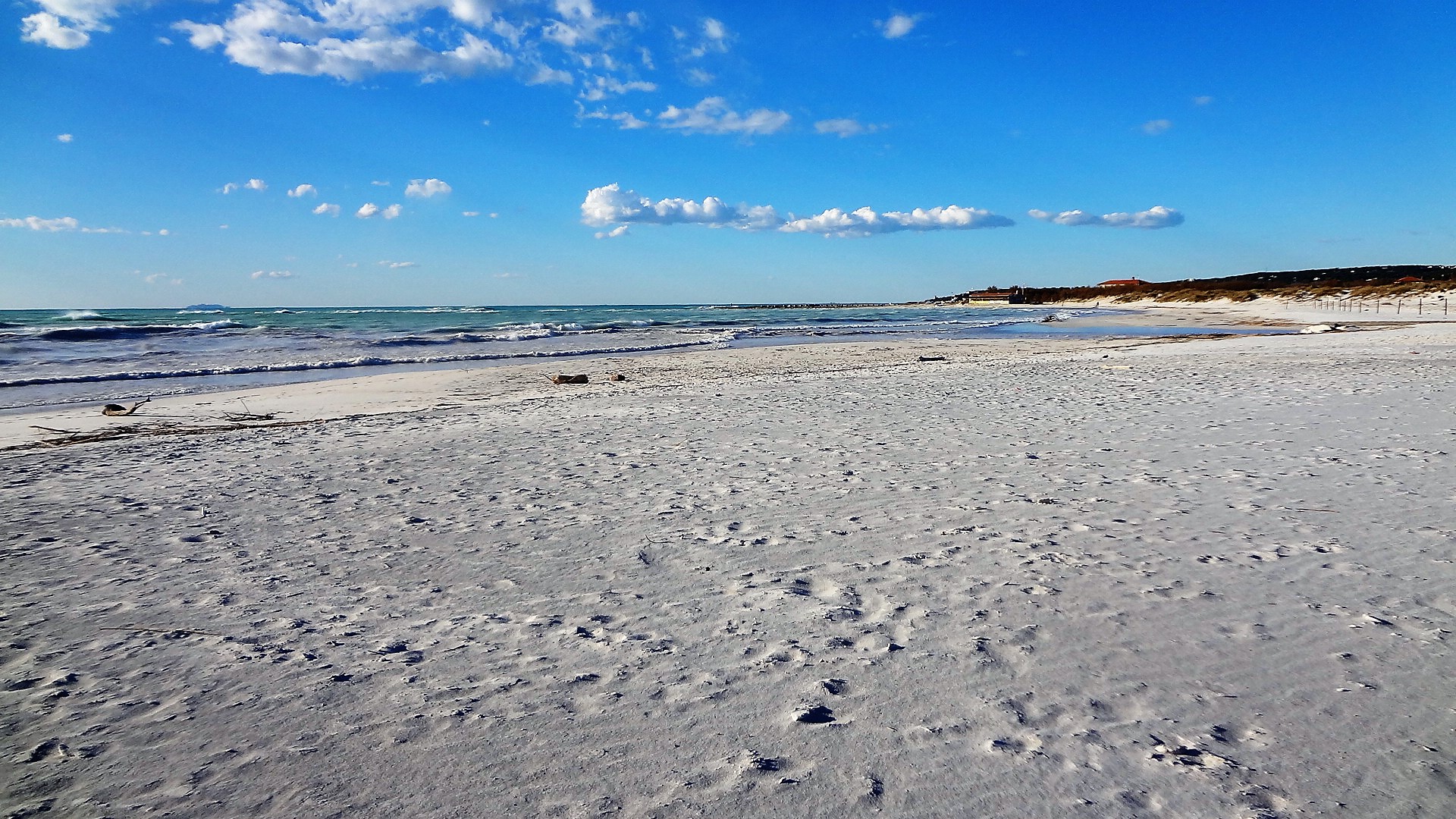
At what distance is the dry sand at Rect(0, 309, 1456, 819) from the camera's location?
104 inches

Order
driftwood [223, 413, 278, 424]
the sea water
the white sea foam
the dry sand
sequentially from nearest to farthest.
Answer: the dry sand, driftwood [223, 413, 278, 424], the sea water, the white sea foam

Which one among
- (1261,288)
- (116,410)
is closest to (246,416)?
(116,410)

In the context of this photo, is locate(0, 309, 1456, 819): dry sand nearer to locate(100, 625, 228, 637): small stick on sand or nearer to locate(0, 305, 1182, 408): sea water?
locate(100, 625, 228, 637): small stick on sand

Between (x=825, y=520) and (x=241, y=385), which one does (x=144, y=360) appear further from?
(x=825, y=520)

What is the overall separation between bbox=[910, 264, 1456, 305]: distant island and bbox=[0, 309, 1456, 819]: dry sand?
208 ft

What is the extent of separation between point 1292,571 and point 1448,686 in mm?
1239

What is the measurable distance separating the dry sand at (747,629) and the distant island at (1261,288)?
63.5 metres

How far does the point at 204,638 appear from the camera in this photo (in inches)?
151

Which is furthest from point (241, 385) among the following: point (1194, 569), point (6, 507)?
point (1194, 569)

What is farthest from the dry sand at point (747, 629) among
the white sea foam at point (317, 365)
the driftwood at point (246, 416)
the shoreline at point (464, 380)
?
the white sea foam at point (317, 365)

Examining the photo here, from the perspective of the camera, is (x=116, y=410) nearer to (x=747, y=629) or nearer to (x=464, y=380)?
(x=464, y=380)

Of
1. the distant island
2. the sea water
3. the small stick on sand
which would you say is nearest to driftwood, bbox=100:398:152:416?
the sea water

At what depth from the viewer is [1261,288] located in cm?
7888

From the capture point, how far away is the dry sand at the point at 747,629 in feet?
8.69
